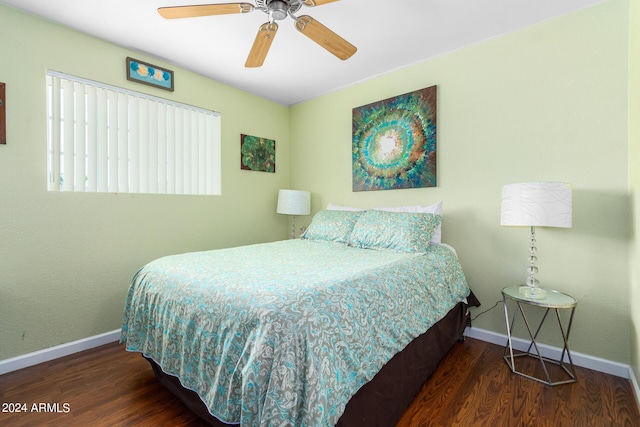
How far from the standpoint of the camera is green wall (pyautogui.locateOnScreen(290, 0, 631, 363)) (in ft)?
6.02

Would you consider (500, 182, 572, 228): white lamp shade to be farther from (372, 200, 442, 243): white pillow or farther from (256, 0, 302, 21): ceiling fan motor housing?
(256, 0, 302, 21): ceiling fan motor housing

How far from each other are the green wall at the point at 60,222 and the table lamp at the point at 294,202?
2.97ft

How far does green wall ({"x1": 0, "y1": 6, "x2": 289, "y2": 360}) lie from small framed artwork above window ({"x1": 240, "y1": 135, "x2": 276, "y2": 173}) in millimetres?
670

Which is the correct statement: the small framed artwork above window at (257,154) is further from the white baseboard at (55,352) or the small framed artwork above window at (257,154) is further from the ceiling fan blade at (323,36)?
the white baseboard at (55,352)

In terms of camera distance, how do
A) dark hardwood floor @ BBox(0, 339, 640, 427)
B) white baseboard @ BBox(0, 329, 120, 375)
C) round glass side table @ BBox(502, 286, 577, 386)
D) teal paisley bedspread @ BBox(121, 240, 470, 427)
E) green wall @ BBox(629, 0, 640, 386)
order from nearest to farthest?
teal paisley bedspread @ BBox(121, 240, 470, 427) < dark hardwood floor @ BBox(0, 339, 640, 427) < green wall @ BBox(629, 0, 640, 386) < round glass side table @ BBox(502, 286, 577, 386) < white baseboard @ BBox(0, 329, 120, 375)

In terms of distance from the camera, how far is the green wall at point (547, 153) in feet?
6.02

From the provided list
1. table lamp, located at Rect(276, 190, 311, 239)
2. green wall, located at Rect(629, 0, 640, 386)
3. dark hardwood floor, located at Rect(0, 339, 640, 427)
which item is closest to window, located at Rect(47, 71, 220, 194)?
table lamp, located at Rect(276, 190, 311, 239)

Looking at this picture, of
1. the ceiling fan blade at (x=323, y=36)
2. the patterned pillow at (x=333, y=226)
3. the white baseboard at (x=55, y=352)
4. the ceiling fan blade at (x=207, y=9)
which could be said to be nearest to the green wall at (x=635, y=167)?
the ceiling fan blade at (x=323, y=36)

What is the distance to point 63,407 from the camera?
5.03 feet

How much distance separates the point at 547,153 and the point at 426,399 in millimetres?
1894

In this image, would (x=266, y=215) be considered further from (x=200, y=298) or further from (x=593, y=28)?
(x=593, y=28)

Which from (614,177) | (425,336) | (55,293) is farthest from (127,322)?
(614,177)

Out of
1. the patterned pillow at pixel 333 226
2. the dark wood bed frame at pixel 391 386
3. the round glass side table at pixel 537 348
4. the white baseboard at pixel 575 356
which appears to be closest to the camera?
the dark wood bed frame at pixel 391 386

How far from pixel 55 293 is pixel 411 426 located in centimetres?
258
